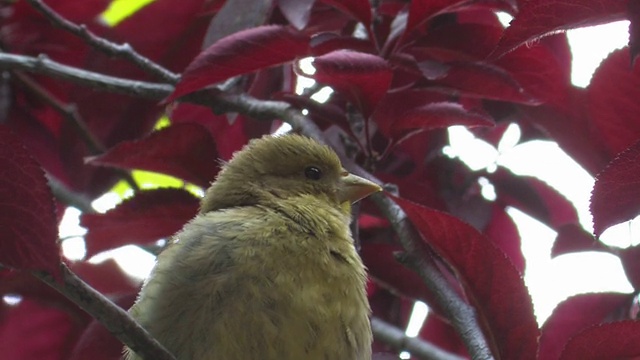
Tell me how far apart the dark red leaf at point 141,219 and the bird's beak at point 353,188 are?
1.43 ft

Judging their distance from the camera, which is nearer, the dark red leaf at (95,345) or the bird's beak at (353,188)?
the dark red leaf at (95,345)

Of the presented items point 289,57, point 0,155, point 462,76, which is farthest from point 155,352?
point 462,76

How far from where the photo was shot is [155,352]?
5.51ft

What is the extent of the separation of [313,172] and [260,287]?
0.85m

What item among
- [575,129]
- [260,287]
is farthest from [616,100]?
[260,287]

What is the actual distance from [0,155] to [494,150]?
168 centimetres

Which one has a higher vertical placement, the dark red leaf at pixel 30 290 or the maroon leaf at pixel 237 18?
the maroon leaf at pixel 237 18

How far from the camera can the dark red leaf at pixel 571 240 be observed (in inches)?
95.3

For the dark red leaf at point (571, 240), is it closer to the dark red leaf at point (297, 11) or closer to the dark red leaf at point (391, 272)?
the dark red leaf at point (391, 272)

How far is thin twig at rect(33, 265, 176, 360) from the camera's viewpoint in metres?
1.45

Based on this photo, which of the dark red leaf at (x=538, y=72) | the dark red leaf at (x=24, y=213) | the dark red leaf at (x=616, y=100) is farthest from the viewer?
the dark red leaf at (x=538, y=72)

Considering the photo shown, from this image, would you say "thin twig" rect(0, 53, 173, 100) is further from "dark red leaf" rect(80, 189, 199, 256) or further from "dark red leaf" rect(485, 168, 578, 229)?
"dark red leaf" rect(485, 168, 578, 229)

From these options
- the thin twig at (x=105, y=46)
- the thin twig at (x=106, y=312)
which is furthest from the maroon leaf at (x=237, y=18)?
the thin twig at (x=106, y=312)

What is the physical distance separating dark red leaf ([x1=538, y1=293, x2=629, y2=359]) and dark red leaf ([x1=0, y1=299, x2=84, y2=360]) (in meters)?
1.16
